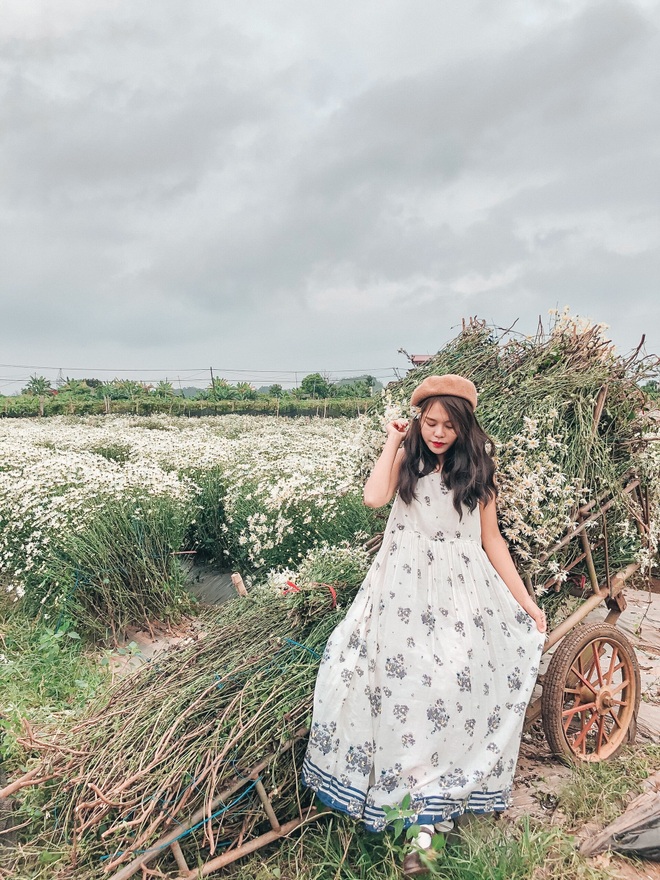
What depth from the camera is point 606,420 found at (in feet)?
9.66

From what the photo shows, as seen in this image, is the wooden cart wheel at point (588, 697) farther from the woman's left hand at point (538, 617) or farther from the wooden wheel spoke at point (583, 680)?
the woman's left hand at point (538, 617)

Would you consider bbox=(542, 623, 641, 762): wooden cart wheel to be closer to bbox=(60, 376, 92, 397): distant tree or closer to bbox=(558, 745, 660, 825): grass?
bbox=(558, 745, 660, 825): grass

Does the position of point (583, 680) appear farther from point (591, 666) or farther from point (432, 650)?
point (432, 650)

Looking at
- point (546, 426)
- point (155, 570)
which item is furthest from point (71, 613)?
point (546, 426)

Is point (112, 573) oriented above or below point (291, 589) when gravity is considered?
below

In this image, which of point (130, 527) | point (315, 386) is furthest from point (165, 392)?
point (130, 527)

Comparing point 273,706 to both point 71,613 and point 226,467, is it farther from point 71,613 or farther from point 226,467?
point 226,467

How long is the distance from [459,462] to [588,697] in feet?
4.61

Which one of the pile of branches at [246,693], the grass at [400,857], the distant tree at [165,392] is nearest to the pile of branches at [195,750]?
the pile of branches at [246,693]

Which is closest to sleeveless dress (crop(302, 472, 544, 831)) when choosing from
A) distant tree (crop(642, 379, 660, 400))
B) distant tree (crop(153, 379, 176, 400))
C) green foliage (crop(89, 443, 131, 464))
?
distant tree (crop(642, 379, 660, 400))

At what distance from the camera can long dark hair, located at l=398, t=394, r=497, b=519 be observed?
2303 millimetres

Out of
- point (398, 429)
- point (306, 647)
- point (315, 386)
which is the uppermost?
point (315, 386)

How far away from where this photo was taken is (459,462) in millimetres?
2312

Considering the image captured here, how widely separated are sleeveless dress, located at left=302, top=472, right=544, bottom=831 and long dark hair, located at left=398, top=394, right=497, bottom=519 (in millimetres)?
55
